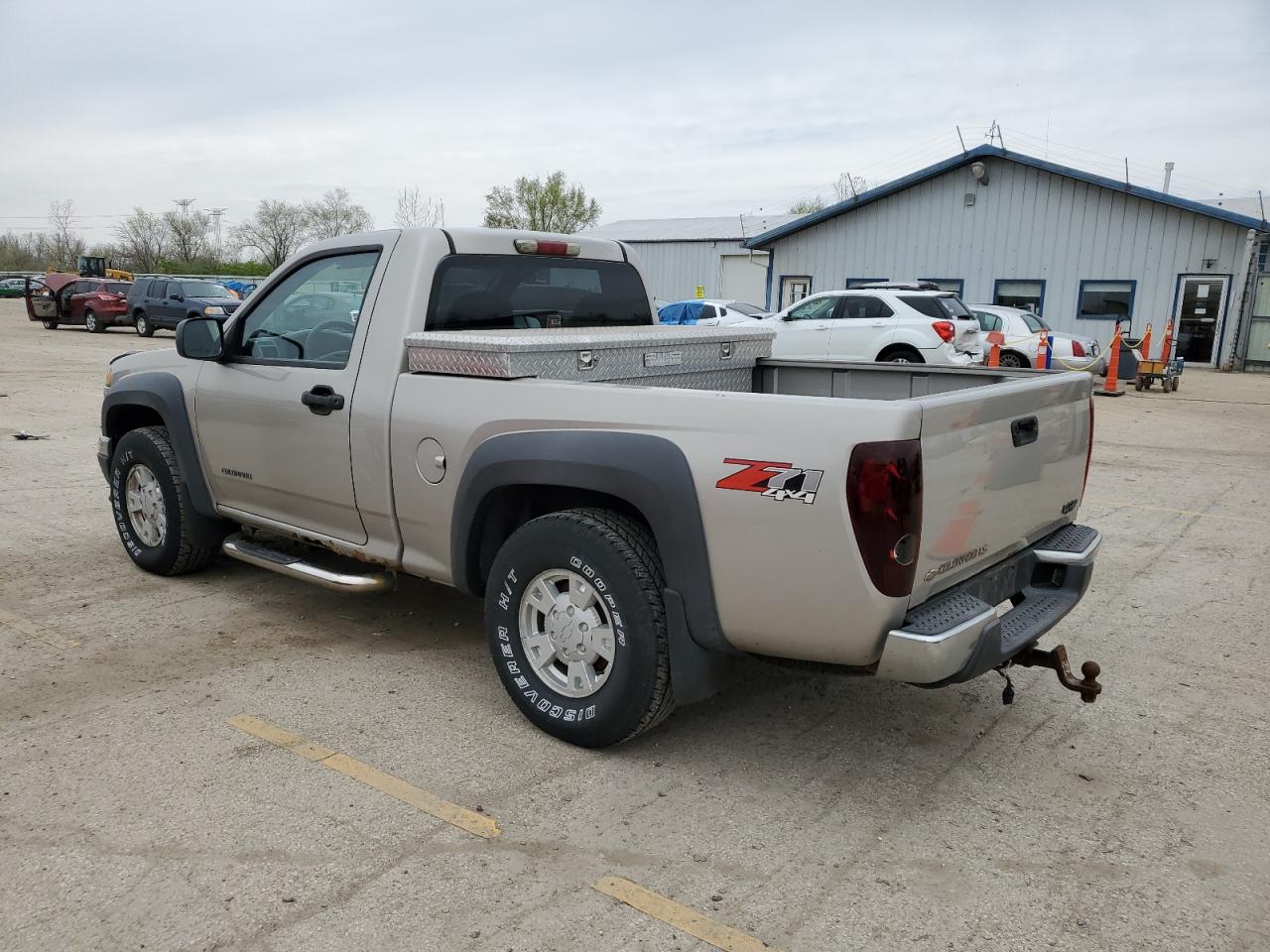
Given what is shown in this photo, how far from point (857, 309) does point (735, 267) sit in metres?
20.2

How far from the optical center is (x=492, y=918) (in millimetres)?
2594

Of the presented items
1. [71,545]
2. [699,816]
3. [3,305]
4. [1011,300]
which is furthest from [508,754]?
[3,305]

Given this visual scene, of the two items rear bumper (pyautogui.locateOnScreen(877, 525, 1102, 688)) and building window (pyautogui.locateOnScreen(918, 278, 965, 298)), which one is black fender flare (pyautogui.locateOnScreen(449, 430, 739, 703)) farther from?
building window (pyautogui.locateOnScreen(918, 278, 965, 298))

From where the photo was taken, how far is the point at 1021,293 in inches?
1013

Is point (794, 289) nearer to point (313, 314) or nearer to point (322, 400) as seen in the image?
point (313, 314)

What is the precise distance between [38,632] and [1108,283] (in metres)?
25.3

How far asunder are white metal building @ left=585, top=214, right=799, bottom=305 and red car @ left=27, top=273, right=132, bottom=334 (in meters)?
16.8

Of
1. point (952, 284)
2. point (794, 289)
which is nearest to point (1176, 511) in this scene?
point (952, 284)

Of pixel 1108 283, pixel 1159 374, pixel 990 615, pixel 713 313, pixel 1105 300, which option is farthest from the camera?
pixel 1105 300

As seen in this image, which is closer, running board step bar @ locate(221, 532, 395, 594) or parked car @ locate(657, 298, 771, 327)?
running board step bar @ locate(221, 532, 395, 594)

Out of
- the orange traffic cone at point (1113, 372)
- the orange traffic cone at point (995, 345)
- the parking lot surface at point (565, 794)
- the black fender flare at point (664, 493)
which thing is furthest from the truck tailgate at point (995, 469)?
the orange traffic cone at point (1113, 372)

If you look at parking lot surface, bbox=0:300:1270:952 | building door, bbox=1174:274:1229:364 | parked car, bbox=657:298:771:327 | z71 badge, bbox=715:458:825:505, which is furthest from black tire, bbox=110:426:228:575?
building door, bbox=1174:274:1229:364

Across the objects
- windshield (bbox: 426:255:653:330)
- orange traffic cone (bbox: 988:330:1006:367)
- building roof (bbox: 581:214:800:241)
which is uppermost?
building roof (bbox: 581:214:800:241)

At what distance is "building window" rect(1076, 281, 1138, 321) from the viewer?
24.3 metres
